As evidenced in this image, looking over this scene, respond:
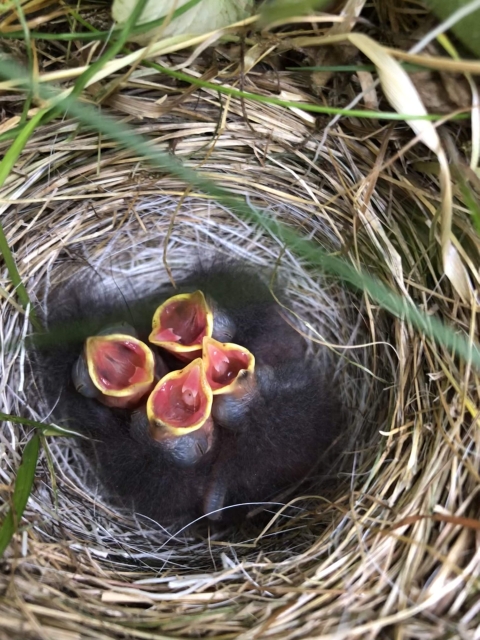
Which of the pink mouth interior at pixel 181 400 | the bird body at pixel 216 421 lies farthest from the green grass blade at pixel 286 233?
the pink mouth interior at pixel 181 400

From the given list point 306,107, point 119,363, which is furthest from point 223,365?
point 306,107

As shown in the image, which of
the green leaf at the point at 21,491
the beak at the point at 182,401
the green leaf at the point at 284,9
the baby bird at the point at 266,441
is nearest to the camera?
the green leaf at the point at 284,9

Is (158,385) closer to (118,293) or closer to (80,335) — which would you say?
(80,335)

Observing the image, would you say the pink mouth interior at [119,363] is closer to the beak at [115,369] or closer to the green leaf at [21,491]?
the beak at [115,369]

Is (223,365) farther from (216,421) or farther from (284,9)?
(284,9)

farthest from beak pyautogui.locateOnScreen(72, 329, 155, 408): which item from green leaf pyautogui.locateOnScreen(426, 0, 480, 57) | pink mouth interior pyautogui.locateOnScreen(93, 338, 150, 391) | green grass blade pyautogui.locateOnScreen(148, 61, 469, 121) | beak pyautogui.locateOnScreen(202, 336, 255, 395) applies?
green leaf pyautogui.locateOnScreen(426, 0, 480, 57)

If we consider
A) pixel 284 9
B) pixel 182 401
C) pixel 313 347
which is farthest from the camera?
pixel 313 347

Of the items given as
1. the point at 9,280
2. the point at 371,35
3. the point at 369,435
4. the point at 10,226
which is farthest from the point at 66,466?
the point at 371,35
